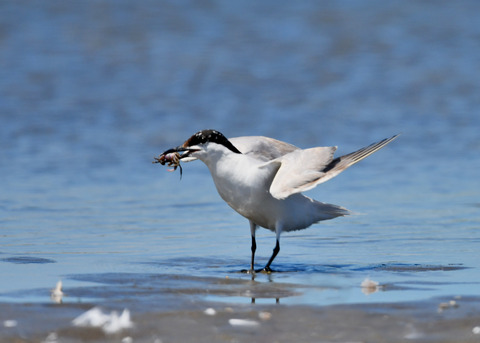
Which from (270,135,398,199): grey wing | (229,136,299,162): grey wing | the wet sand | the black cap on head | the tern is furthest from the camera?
(229,136,299,162): grey wing

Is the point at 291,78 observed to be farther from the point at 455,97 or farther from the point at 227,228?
the point at 227,228

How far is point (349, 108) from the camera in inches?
550

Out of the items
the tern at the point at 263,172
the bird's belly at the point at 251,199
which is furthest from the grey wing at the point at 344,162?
the bird's belly at the point at 251,199

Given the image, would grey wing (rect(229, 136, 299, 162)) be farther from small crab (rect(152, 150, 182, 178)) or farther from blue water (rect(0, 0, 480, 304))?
blue water (rect(0, 0, 480, 304))

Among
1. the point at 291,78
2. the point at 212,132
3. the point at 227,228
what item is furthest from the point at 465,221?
the point at 291,78

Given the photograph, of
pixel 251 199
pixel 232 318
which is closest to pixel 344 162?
pixel 251 199

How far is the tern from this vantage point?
6383mm

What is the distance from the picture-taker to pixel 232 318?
482cm

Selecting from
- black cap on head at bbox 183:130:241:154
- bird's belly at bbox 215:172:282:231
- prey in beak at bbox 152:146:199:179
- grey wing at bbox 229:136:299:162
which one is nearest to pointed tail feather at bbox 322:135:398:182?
bird's belly at bbox 215:172:282:231

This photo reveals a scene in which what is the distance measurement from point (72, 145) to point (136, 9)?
8129 mm

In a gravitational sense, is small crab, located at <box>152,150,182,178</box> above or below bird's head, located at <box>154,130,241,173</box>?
below

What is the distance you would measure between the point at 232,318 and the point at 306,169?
181 centimetres

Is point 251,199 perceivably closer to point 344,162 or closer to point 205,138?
point 205,138

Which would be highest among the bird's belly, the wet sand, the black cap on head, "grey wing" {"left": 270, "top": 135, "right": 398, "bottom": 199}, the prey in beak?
the black cap on head
